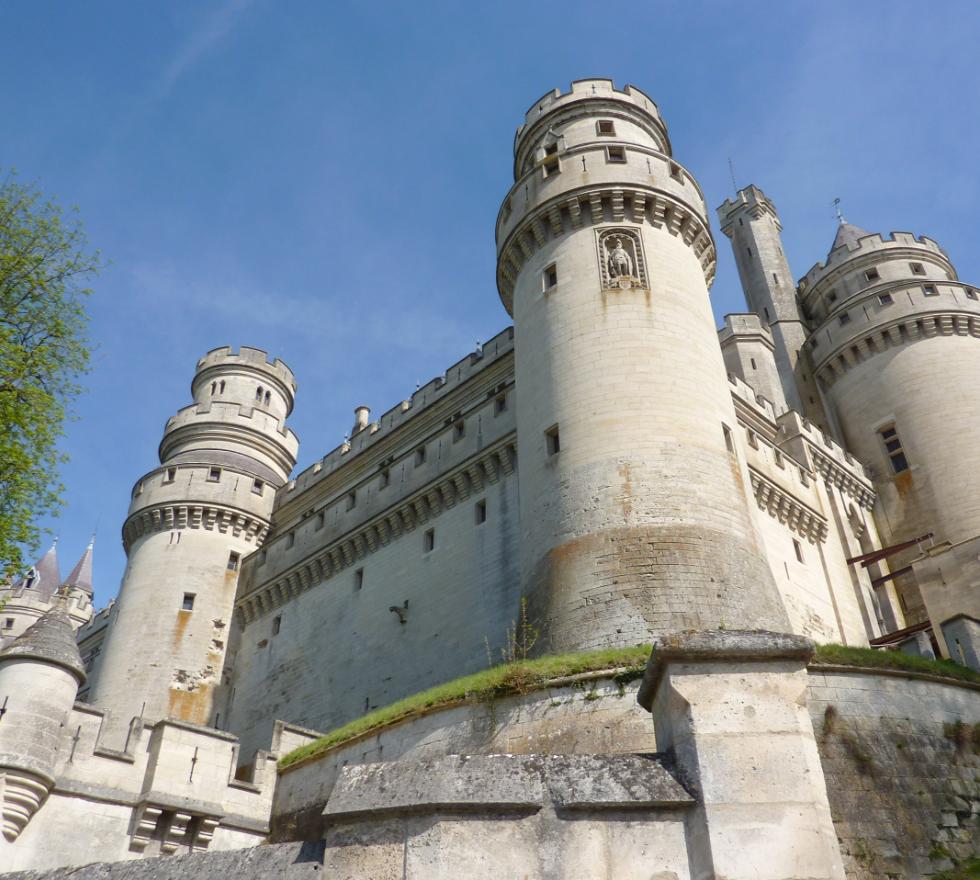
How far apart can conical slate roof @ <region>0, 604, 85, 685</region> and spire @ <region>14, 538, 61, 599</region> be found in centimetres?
3828

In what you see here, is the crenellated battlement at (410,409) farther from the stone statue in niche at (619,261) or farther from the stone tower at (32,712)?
the stone tower at (32,712)

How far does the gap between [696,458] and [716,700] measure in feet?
37.7

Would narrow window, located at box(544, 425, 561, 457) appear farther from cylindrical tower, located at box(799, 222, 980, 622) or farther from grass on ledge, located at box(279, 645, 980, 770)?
cylindrical tower, located at box(799, 222, 980, 622)

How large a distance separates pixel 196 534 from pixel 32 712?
576 inches

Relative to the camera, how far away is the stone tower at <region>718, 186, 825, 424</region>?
31875mm

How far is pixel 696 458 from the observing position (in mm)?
15805

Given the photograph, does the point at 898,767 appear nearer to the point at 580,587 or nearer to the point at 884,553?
the point at 580,587

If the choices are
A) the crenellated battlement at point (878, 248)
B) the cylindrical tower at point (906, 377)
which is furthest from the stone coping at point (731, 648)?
the crenellated battlement at point (878, 248)

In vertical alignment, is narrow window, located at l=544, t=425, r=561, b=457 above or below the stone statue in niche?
below

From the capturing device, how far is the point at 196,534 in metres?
27.8

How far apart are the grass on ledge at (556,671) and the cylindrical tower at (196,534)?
12.4 meters

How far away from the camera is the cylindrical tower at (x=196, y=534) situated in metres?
24.9

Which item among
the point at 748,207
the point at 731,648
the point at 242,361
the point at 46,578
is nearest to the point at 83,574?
the point at 46,578

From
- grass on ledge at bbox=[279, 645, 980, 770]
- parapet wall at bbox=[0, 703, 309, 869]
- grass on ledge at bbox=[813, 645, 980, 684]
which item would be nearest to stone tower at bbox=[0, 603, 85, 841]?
parapet wall at bbox=[0, 703, 309, 869]
